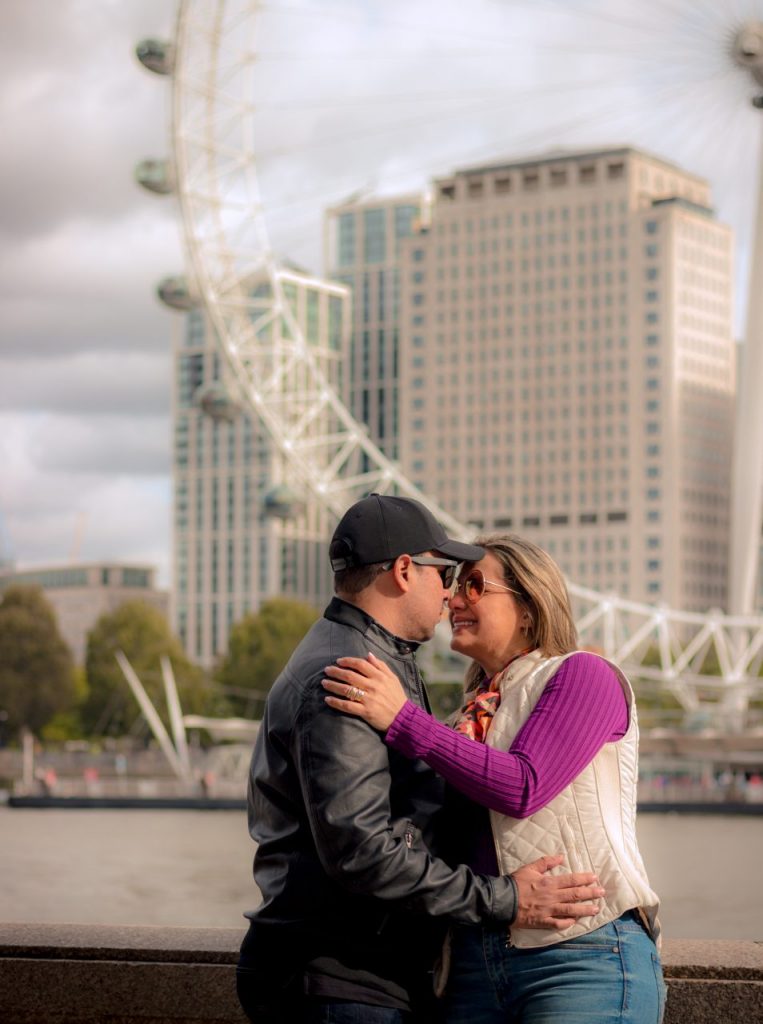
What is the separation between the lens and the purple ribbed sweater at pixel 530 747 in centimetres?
467

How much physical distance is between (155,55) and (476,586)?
138 feet

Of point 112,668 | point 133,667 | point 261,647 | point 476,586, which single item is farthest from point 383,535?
point 261,647

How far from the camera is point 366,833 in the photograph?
4539 mm

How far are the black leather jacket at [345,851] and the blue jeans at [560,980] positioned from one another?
124 millimetres

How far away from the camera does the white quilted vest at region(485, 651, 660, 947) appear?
4.71m

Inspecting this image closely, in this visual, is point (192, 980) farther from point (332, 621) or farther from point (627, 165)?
point (627, 165)

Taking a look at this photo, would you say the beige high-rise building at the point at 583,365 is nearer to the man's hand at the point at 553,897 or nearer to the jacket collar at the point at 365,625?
the jacket collar at the point at 365,625

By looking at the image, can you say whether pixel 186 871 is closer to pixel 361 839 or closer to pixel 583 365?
pixel 361 839

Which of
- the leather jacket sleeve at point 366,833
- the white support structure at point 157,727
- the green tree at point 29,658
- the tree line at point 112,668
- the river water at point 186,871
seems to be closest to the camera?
the leather jacket sleeve at point 366,833

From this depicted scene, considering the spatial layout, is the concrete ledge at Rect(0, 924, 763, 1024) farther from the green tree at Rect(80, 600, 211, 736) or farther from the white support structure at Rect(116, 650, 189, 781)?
the green tree at Rect(80, 600, 211, 736)

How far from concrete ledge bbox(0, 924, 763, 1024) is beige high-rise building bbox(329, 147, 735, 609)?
140m

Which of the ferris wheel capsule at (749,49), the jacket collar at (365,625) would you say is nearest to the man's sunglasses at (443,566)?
the jacket collar at (365,625)

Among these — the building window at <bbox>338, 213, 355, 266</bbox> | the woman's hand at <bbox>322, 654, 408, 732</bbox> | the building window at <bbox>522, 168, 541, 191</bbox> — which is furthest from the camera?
the building window at <bbox>338, 213, 355, 266</bbox>

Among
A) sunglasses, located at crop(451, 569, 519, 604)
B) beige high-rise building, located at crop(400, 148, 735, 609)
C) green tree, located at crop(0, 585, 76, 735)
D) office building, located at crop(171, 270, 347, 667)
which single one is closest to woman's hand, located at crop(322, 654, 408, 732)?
sunglasses, located at crop(451, 569, 519, 604)
